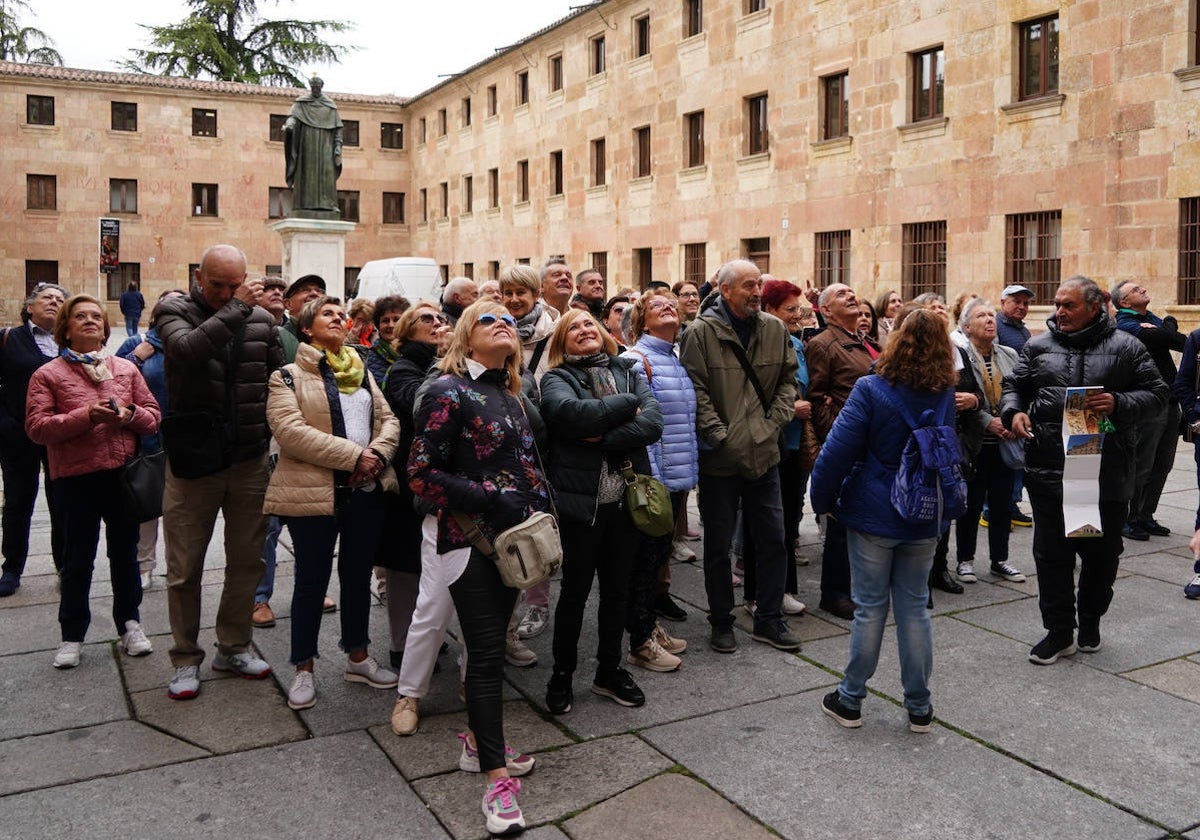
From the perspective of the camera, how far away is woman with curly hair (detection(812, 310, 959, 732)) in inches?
178

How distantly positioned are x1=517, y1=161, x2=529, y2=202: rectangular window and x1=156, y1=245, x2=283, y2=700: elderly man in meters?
32.5

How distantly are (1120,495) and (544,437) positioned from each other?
10.2 feet

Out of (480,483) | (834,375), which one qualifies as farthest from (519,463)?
(834,375)

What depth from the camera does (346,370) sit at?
4949 mm

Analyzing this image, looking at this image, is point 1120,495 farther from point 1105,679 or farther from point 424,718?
point 424,718

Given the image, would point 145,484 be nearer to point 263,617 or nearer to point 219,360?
point 219,360

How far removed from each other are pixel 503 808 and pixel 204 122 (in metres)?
46.2

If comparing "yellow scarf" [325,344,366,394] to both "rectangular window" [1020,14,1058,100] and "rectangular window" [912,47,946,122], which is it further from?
"rectangular window" [912,47,946,122]

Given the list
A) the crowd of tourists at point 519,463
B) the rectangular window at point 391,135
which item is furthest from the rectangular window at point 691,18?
the crowd of tourists at point 519,463

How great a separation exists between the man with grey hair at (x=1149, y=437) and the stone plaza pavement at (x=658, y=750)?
2.51m

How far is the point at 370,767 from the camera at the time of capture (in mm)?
4176

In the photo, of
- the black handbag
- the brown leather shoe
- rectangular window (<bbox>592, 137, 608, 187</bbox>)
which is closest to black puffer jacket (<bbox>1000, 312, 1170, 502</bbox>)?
the brown leather shoe

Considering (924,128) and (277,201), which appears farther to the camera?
(277,201)

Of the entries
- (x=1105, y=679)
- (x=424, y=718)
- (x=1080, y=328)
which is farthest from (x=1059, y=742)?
(x=424, y=718)
